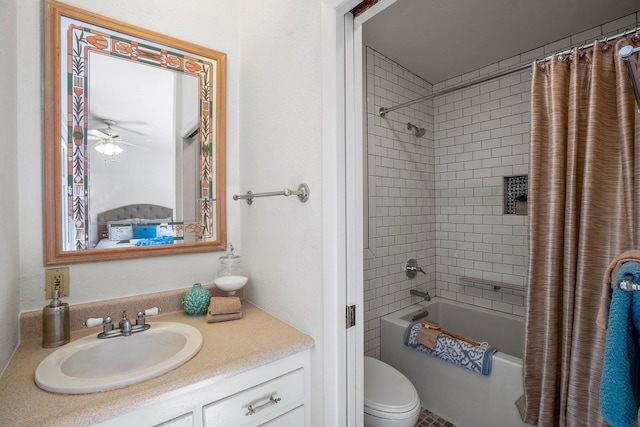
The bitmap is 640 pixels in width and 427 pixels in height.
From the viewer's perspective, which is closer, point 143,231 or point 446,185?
point 143,231

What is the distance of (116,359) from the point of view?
1.08 m

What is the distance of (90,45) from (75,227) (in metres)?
0.77

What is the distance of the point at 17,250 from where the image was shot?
3.59ft

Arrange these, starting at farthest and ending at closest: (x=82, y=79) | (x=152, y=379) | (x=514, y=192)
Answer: (x=514, y=192), (x=82, y=79), (x=152, y=379)

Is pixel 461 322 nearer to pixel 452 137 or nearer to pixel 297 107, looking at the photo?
pixel 452 137

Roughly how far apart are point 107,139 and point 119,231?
401 mm

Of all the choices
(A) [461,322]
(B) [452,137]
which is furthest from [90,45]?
(A) [461,322]

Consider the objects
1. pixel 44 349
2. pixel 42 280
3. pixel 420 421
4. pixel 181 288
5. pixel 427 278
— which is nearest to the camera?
pixel 44 349

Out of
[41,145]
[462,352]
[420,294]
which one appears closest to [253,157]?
[41,145]

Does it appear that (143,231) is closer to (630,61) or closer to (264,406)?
(264,406)

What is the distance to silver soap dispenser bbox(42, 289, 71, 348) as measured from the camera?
1.04m

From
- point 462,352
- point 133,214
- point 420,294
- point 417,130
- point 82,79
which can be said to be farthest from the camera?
point 417,130

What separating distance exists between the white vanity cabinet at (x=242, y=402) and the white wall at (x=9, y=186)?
0.51 meters

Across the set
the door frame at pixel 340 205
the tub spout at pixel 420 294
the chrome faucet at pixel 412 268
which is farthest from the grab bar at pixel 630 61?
the tub spout at pixel 420 294
